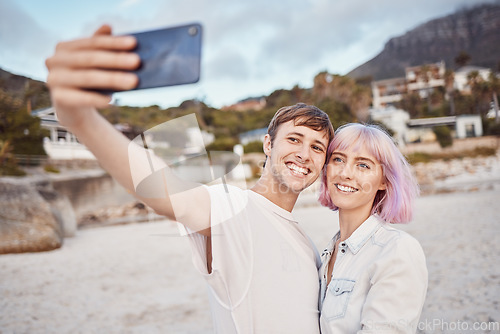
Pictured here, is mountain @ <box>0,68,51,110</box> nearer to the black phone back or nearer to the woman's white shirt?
the woman's white shirt

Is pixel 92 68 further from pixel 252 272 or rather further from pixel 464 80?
pixel 464 80

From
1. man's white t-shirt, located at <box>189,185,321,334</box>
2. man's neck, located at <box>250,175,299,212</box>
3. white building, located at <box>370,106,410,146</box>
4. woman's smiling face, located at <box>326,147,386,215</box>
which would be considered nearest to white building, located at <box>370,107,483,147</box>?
white building, located at <box>370,106,410,146</box>

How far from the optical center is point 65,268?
919 cm

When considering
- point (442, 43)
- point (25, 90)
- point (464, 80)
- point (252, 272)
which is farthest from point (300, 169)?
point (442, 43)

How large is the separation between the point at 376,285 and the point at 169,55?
1.42 meters

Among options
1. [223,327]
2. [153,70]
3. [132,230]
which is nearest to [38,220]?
[132,230]

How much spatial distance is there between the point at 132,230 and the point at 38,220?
5.59 meters

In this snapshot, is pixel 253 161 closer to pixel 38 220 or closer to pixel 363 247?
pixel 38 220

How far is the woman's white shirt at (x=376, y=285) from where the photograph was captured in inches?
62.1

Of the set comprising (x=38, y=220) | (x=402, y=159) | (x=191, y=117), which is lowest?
(x=38, y=220)

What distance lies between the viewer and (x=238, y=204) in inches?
69.2

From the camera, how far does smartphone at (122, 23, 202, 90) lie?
0.71 meters

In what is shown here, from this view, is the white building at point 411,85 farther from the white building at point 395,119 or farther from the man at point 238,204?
the man at point 238,204

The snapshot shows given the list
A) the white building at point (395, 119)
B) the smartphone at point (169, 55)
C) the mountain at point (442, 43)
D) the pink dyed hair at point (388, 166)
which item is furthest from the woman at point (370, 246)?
the mountain at point (442, 43)
